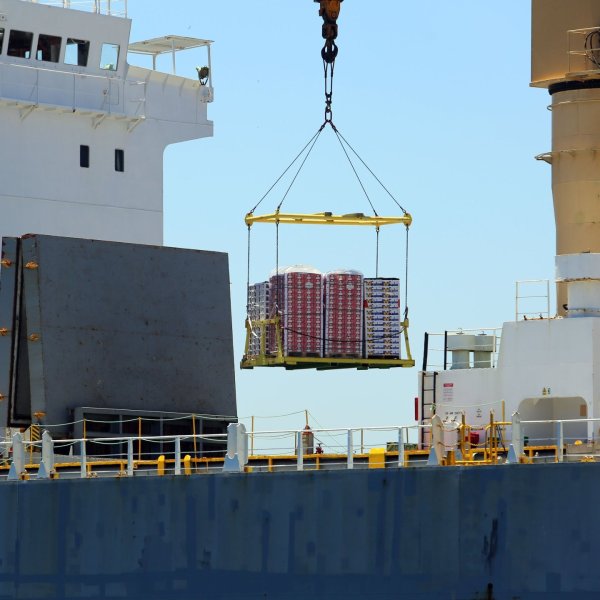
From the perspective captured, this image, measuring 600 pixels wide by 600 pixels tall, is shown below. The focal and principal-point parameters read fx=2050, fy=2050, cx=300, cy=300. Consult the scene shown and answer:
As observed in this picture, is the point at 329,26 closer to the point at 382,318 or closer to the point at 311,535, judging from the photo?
the point at 382,318

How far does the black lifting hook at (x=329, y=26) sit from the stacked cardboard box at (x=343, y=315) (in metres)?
3.53

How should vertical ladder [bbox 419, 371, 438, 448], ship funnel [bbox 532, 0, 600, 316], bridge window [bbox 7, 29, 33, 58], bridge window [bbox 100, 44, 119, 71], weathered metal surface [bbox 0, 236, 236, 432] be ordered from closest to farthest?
vertical ladder [bbox 419, 371, 438, 448], weathered metal surface [bbox 0, 236, 236, 432], ship funnel [bbox 532, 0, 600, 316], bridge window [bbox 7, 29, 33, 58], bridge window [bbox 100, 44, 119, 71]

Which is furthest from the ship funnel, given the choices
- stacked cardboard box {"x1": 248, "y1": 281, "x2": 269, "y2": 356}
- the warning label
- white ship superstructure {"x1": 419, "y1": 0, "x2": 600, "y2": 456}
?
stacked cardboard box {"x1": 248, "y1": 281, "x2": 269, "y2": 356}

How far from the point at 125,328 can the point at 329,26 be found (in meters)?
5.88

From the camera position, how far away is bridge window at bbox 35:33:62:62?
126ft

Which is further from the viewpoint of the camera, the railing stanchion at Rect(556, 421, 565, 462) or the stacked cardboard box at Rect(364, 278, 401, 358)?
the stacked cardboard box at Rect(364, 278, 401, 358)

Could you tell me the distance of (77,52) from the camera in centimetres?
3888

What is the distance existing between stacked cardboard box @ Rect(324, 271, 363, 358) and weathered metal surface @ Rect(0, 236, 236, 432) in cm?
228

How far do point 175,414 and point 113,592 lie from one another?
14.5 feet

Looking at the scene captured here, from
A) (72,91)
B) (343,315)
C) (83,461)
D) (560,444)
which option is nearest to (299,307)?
(343,315)

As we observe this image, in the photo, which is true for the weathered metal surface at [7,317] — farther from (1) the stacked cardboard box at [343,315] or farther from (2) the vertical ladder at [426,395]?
(2) the vertical ladder at [426,395]

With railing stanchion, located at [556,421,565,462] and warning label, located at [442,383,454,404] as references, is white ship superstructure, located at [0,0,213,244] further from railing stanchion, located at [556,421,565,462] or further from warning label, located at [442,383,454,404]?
railing stanchion, located at [556,421,565,462]

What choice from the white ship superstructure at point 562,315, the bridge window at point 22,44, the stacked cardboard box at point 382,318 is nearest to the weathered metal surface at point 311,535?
the white ship superstructure at point 562,315

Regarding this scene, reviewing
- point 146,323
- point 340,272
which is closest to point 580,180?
point 340,272
